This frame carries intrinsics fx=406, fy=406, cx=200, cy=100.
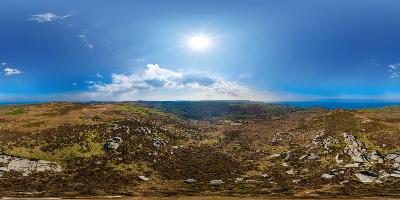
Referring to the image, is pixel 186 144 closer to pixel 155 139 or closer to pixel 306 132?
pixel 155 139

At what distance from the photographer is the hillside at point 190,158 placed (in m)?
64.6

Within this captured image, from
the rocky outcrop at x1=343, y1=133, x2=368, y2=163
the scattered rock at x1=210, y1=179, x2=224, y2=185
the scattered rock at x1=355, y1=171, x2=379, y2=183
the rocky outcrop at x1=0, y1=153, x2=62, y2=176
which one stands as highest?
the rocky outcrop at x1=343, y1=133, x2=368, y2=163

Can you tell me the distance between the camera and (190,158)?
82.3 metres

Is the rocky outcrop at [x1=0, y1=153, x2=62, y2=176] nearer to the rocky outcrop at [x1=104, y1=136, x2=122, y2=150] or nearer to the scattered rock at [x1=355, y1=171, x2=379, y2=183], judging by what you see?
the rocky outcrop at [x1=104, y1=136, x2=122, y2=150]

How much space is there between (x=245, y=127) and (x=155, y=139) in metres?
38.5

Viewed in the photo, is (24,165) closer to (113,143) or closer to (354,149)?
(113,143)

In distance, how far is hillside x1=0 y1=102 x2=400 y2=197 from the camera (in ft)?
212

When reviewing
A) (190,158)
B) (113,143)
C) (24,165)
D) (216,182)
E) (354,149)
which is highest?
(113,143)

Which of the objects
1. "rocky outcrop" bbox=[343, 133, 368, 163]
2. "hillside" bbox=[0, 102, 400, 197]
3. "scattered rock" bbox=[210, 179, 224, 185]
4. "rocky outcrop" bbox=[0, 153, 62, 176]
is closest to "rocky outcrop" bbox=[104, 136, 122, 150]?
"hillside" bbox=[0, 102, 400, 197]

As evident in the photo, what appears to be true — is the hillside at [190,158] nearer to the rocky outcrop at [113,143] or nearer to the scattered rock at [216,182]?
the scattered rock at [216,182]

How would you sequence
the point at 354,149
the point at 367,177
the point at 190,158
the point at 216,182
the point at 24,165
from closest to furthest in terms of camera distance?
the point at 367,177 < the point at 216,182 < the point at 24,165 < the point at 354,149 < the point at 190,158

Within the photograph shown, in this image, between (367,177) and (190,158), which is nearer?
(367,177)

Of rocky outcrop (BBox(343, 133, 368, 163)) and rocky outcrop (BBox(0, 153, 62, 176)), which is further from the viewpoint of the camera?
rocky outcrop (BBox(343, 133, 368, 163))

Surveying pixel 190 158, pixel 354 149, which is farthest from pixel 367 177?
pixel 190 158
